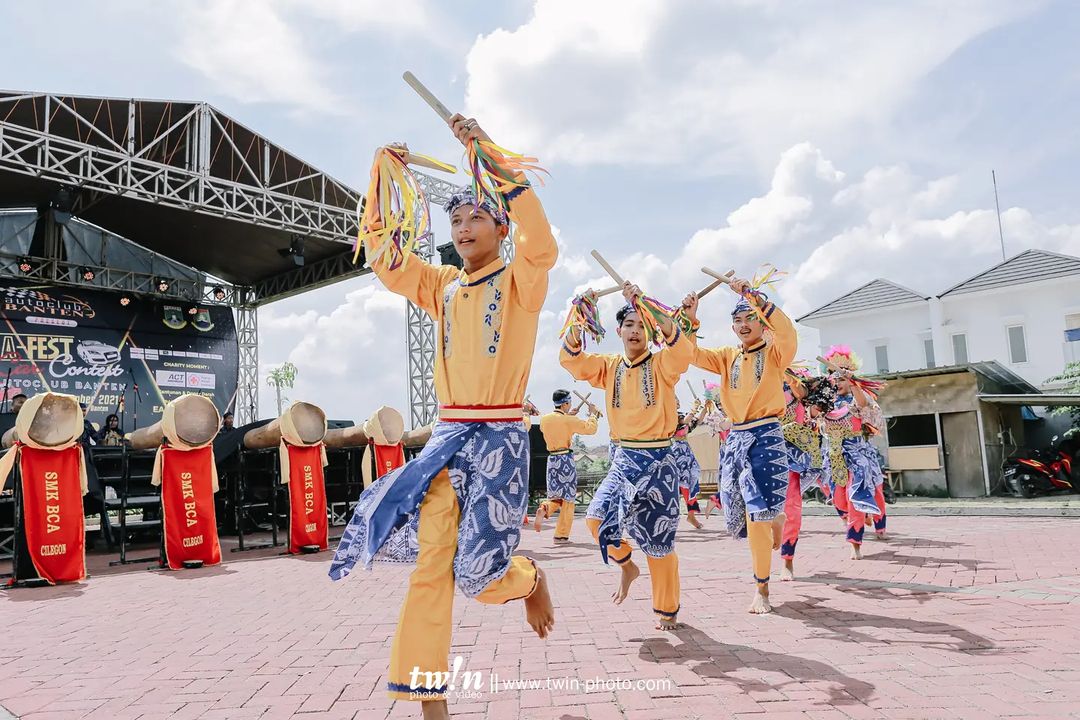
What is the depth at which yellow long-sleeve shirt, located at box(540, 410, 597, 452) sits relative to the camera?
9.63 m

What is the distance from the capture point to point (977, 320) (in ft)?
79.6

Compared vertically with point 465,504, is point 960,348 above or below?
above

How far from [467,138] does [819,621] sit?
11.5 ft

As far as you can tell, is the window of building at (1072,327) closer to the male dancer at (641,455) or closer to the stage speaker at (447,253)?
the stage speaker at (447,253)

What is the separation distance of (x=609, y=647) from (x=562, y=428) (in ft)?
19.8

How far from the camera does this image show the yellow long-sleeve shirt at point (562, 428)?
9633mm

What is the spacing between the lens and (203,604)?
19.4 ft

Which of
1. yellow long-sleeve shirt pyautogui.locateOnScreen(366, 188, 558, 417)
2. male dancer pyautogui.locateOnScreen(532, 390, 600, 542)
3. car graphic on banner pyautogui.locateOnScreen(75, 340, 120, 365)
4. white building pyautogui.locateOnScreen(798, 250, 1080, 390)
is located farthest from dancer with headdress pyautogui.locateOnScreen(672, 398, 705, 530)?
white building pyautogui.locateOnScreen(798, 250, 1080, 390)

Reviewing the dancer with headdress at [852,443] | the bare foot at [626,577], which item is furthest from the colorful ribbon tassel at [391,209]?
the dancer with headdress at [852,443]

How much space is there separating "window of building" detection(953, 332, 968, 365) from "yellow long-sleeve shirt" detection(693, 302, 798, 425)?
23.1 meters

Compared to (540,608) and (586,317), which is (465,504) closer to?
(540,608)

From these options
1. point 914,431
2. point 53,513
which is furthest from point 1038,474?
point 53,513

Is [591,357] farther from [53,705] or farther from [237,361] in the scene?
[237,361]

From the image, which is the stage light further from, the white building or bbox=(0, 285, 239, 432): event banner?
the white building
